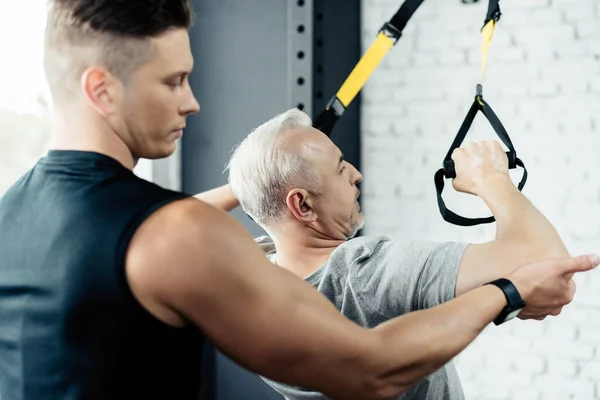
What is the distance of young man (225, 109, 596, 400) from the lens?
122 centimetres

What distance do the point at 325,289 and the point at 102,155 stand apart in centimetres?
59

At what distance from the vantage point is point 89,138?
933mm

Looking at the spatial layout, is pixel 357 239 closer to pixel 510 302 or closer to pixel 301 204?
pixel 301 204

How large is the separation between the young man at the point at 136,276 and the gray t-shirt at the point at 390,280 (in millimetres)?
264

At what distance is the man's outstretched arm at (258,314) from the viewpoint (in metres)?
0.84

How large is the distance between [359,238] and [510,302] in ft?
1.36

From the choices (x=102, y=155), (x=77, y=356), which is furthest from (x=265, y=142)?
(x=77, y=356)

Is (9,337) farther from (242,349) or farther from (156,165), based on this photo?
(156,165)

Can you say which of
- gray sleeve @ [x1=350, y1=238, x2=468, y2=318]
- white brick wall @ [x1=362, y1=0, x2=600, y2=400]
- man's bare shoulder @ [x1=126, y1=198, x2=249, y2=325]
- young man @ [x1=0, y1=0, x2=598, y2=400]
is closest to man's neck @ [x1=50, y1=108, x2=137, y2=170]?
young man @ [x1=0, y1=0, x2=598, y2=400]

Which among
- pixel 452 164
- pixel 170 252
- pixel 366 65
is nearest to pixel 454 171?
pixel 452 164

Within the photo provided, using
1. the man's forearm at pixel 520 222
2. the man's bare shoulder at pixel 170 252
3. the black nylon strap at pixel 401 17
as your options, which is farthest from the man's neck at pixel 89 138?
the black nylon strap at pixel 401 17

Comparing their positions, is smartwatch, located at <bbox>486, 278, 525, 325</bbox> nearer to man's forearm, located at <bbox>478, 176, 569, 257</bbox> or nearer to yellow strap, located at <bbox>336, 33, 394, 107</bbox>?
man's forearm, located at <bbox>478, 176, 569, 257</bbox>

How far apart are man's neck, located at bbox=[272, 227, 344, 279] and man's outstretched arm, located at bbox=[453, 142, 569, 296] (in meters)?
0.35

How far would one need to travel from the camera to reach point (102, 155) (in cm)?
92
